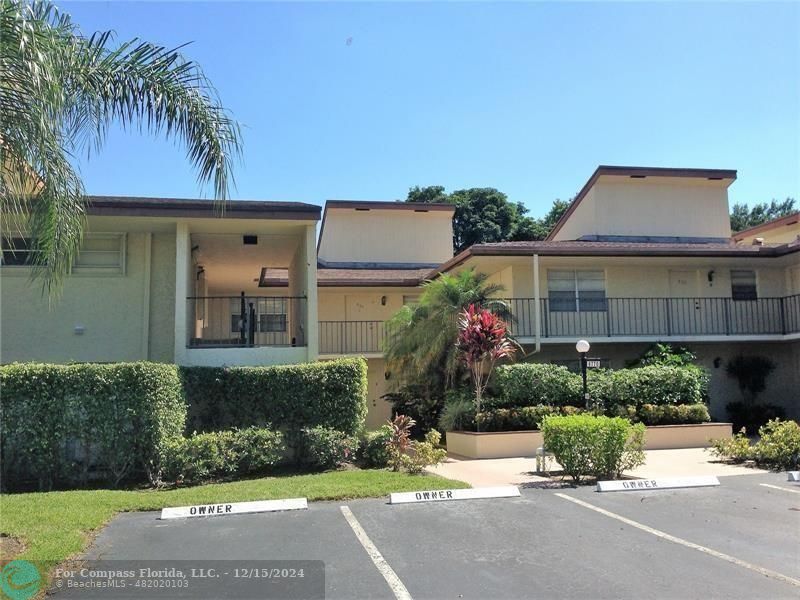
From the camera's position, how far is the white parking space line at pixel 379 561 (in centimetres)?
521

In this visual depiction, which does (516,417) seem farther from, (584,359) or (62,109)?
(62,109)

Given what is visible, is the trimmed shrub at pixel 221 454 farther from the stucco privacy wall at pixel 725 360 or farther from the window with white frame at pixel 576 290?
the window with white frame at pixel 576 290

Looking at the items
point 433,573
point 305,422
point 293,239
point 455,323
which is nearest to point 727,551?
point 433,573

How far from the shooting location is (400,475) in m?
10.4

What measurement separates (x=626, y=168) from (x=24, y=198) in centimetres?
1947

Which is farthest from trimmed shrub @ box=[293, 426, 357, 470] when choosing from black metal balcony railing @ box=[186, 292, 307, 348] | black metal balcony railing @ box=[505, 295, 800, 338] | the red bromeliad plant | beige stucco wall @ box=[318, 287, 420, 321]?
beige stucco wall @ box=[318, 287, 420, 321]

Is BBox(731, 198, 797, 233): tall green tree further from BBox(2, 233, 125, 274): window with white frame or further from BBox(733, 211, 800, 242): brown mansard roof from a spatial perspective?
BBox(2, 233, 125, 274): window with white frame

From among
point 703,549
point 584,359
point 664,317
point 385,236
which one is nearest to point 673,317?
point 664,317

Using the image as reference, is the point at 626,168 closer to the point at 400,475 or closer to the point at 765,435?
the point at 765,435

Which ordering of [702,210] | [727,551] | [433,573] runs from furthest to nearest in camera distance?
[702,210] → [727,551] → [433,573]

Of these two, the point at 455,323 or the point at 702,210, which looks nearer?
the point at 455,323

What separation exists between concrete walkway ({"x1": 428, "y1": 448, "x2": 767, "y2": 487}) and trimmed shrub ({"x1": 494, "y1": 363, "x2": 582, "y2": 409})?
162cm

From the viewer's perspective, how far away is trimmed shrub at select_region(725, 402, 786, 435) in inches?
707

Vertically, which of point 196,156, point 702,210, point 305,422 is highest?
point 702,210
